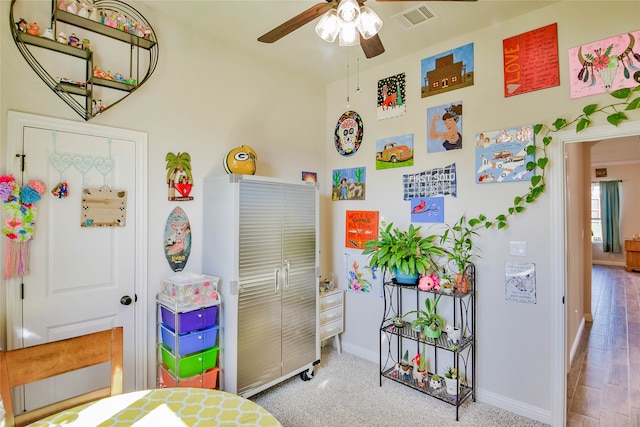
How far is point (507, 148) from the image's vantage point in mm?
2639

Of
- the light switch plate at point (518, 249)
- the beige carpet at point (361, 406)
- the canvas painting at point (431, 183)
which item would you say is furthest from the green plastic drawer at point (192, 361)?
the light switch plate at point (518, 249)

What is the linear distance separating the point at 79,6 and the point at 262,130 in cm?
157

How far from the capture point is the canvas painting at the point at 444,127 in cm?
290

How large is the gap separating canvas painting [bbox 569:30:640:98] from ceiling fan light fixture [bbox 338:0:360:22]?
175cm

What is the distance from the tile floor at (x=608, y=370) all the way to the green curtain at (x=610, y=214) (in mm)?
4122

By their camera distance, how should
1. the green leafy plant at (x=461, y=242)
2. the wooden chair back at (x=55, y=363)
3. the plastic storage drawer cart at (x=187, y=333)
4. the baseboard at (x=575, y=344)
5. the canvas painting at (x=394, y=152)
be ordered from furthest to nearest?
the baseboard at (x=575, y=344) < the canvas painting at (x=394, y=152) < the green leafy plant at (x=461, y=242) < the plastic storage drawer cart at (x=187, y=333) < the wooden chair back at (x=55, y=363)

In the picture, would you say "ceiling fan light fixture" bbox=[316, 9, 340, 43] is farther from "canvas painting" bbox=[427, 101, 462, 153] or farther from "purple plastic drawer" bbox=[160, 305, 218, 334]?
"purple plastic drawer" bbox=[160, 305, 218, 334]

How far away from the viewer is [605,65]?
2.26 m

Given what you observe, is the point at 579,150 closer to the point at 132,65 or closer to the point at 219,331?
the point at 219,331

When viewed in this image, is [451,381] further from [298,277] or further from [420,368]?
[298,277]

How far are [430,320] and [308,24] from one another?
2.62 meters

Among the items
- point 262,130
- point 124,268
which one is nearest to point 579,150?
point 262,130

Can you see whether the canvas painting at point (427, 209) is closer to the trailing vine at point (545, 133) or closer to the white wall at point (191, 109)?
the trailing vine at point (545, 133)

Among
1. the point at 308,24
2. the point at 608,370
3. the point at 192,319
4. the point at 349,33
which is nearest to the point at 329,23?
the point at 349,33
